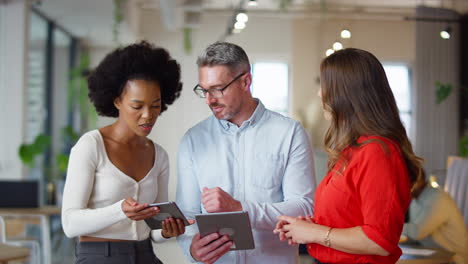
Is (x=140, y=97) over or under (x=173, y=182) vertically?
over

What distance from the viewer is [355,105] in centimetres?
184

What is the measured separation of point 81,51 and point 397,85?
6.75m

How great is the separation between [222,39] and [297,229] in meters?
9.62

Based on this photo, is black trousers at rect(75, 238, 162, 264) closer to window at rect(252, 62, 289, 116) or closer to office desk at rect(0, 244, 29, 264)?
office desk at rect(0, 244, 29, 264)

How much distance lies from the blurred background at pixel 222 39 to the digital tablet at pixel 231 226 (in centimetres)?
430

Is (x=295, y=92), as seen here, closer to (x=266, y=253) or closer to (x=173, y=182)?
(x=173, y=182)

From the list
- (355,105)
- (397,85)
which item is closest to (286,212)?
(355,105)

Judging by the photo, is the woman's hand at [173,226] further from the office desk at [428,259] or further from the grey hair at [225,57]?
the office desk at [428,259]

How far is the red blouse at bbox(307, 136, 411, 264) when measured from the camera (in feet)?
5.67

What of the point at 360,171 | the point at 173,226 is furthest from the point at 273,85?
the point at 360,171

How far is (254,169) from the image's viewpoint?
237 cm

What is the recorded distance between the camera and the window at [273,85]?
40.9 ft

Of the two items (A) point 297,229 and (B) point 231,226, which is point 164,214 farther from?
(A) point 297,229

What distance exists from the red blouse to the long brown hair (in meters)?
0.03
